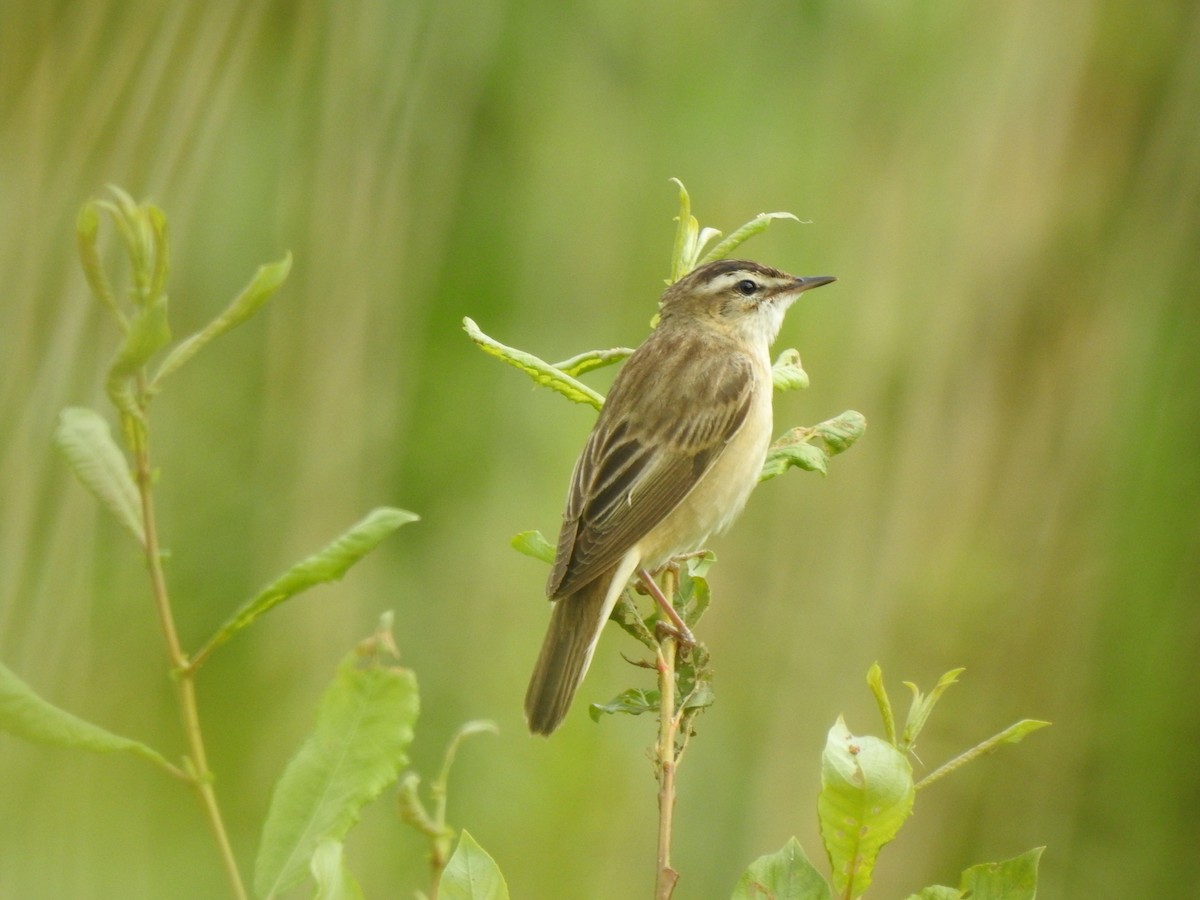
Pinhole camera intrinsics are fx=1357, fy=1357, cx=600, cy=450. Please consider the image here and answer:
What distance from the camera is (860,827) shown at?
1.32m

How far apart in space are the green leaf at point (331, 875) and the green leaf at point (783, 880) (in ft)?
1.23

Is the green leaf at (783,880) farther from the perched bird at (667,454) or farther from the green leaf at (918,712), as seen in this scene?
the perched bird at (667,454)

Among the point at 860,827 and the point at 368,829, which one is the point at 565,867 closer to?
the point at 368,829

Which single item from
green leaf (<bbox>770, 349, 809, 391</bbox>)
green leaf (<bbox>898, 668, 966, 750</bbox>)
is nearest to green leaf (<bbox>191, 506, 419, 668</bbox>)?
green leaf (<bbox>898, 668, 966, 750</bbox>)

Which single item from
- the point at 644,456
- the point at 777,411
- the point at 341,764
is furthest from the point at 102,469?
the point at 777,411

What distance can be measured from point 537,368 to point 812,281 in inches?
70.3

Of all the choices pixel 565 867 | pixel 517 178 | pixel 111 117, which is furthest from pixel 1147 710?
pixel 111 117

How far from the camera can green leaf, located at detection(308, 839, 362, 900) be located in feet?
3.90

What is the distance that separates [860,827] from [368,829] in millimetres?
2476

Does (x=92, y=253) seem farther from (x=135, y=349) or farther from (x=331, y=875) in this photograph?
(x=331, y=875)

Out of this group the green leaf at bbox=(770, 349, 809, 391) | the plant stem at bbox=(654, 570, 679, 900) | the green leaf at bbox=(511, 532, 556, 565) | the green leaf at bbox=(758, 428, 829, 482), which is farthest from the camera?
the green leaf at bbox=(770, 349, 809, 391)

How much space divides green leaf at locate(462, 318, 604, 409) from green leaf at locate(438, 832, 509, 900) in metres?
0.74

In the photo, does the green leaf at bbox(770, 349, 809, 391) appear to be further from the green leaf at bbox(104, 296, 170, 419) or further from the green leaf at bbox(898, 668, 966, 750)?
the green leaf at bbox(104, 296, 170, 419)

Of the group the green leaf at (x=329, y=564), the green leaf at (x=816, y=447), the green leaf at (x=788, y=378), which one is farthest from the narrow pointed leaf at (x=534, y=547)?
the green leaf at (x=788, y=378)
